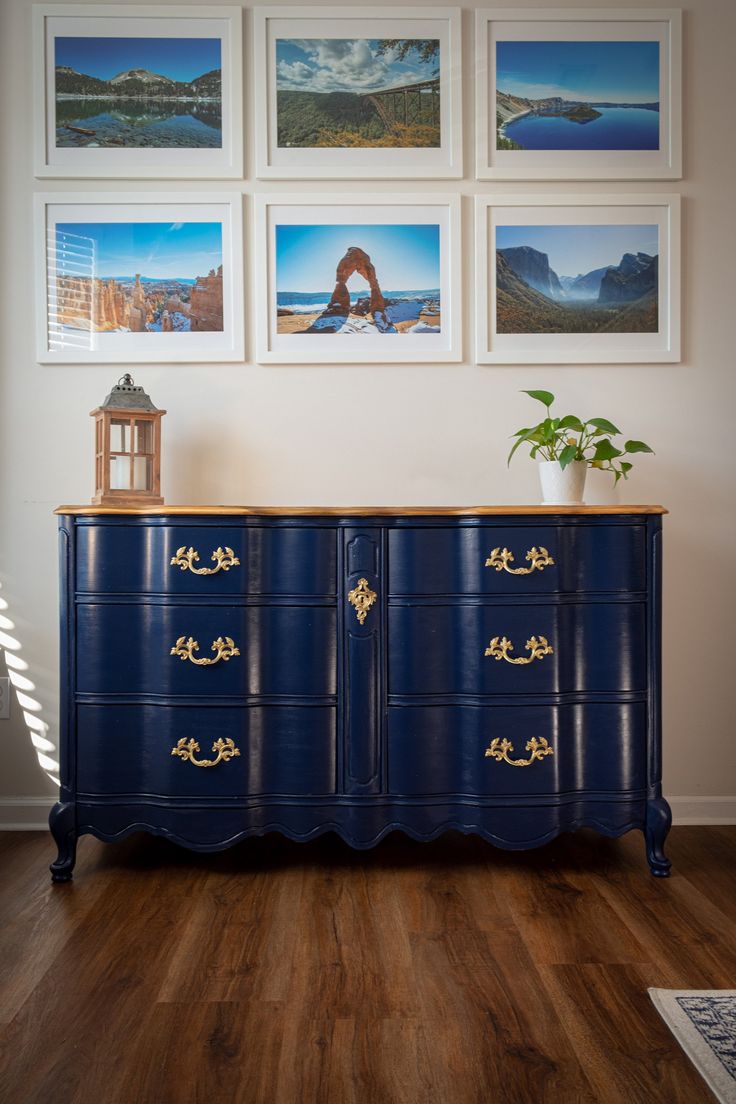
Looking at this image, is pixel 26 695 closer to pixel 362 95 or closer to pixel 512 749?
pixel 512 749

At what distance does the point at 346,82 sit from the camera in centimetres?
271

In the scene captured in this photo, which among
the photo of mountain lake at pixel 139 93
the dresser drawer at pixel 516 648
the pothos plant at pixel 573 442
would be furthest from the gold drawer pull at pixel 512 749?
the photo of mountain lake at pixel 139 93

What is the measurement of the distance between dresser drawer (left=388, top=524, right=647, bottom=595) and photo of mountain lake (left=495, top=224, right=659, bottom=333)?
2.84ft

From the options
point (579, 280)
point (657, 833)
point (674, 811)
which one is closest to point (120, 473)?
point (579, 280)

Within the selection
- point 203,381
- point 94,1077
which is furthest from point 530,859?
point 203,381

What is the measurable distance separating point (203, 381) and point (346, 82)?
1050 mm

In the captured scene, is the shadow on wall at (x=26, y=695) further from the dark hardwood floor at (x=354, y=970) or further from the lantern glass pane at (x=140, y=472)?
the lantern glass pane at (x=140, y=472)

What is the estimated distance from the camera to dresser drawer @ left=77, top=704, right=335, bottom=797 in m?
2.19

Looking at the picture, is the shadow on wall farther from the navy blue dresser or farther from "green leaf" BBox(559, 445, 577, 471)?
"green leaf" BBox(559, 445, 577, 471)

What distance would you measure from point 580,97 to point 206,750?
2.32 metres

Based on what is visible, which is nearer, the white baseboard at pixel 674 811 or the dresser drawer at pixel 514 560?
the dresser drawer at pixel 514 560

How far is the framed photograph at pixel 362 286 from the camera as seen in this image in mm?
2719

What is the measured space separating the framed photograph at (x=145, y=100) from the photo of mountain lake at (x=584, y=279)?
3.20 feet

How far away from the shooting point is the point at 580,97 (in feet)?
8.95
